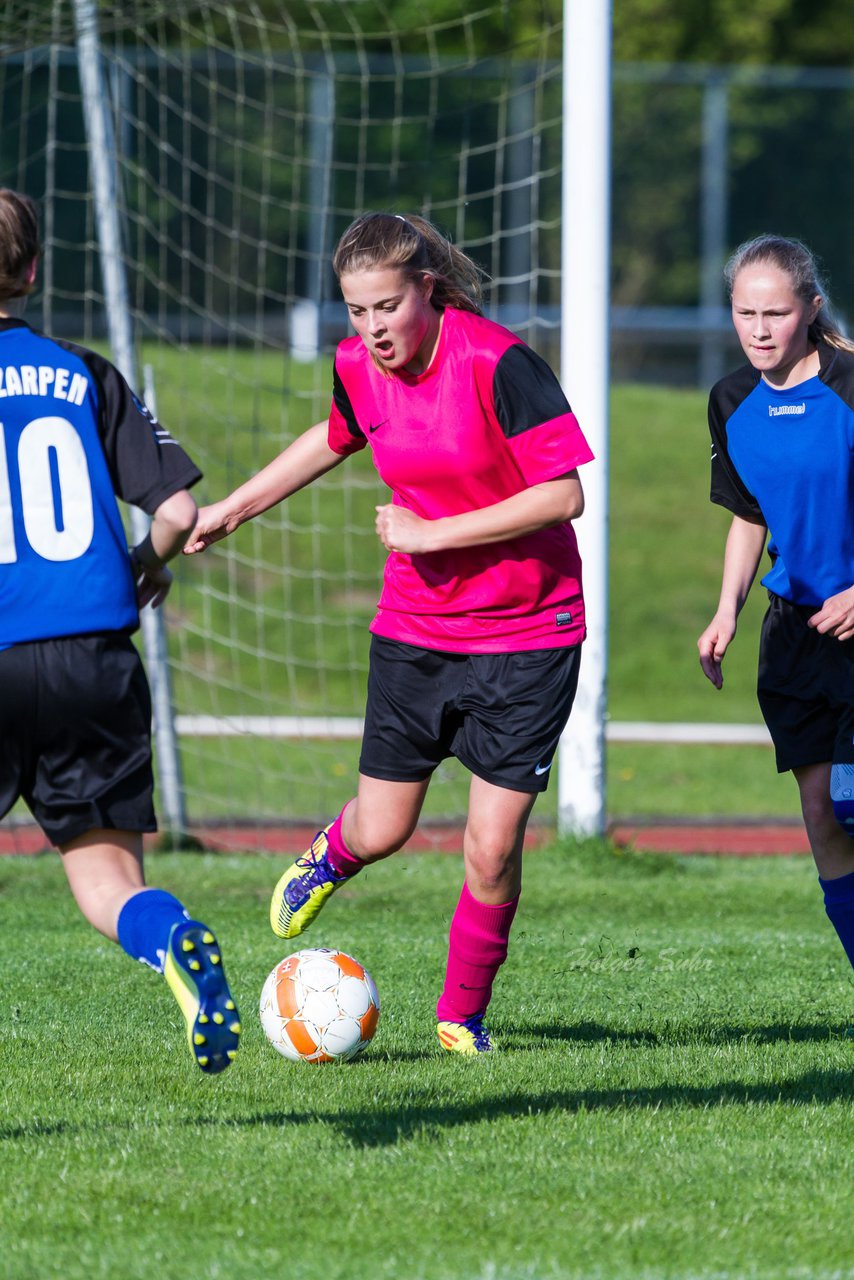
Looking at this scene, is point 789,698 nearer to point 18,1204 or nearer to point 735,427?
point 735,427

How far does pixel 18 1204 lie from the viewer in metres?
3.03

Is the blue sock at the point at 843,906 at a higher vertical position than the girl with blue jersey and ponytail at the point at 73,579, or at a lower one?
lower

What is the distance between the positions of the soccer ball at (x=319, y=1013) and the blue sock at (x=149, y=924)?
0.90 metres

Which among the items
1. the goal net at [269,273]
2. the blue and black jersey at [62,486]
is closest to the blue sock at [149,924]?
the blue and black jersey at [62,486]

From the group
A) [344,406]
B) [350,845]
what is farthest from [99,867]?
[344,406]

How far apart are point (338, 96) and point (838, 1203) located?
1563 centimetres

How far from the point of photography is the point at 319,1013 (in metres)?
4.11

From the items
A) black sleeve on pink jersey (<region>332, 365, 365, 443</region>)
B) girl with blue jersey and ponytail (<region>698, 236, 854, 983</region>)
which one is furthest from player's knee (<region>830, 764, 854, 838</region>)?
black sleeve on pink jersey (<region>332, 365, 365, 443</region>)

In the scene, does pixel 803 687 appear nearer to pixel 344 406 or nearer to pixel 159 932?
pixel 344 406

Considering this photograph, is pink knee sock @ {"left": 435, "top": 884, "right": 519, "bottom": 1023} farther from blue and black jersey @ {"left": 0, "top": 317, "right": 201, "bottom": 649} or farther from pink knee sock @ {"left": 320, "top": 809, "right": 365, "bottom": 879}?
blue and black jersey @ {"left": 0, "top": 317, "right": 201, "bottom": 649}

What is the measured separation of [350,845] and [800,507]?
150 cm

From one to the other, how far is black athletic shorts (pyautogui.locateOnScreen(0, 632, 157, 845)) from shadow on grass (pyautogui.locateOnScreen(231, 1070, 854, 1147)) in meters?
0.78

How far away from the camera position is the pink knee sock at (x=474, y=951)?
427 centimetres

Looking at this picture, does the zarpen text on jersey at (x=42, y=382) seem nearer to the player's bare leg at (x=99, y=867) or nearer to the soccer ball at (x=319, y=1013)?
the player's bare leg at (x=99, y=867)
